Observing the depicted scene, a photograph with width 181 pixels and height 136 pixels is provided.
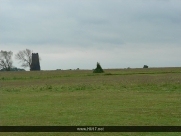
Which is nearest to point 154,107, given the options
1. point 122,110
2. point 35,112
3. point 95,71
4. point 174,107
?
point 174,107

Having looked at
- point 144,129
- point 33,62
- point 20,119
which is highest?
point 33,62

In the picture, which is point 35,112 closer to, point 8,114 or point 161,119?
point 8,114

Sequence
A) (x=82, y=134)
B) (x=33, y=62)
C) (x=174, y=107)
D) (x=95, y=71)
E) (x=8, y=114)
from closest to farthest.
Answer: (x=82, y=134)
(x=33, y=62)
(x=8, y=114)
(x=174, y=107)
(x=95, y=71)

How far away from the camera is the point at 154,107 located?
13.6 meters

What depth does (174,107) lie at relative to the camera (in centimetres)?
1341

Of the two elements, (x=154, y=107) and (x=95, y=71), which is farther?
(x=95, y=71)

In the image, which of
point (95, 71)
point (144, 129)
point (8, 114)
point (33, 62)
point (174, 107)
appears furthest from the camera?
point (95, 71)

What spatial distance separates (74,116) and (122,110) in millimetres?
2649

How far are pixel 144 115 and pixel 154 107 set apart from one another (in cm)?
237

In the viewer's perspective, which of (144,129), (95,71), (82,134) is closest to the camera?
(144,129)

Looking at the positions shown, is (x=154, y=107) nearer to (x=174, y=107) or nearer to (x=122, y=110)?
(x=174, y=107)

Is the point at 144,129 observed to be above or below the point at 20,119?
above

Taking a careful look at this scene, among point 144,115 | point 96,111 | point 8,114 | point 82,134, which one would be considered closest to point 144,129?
point 82,134

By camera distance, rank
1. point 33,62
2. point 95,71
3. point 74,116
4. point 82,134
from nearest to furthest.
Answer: point 82,134, point 33,62, point 74,116, point 95,71
